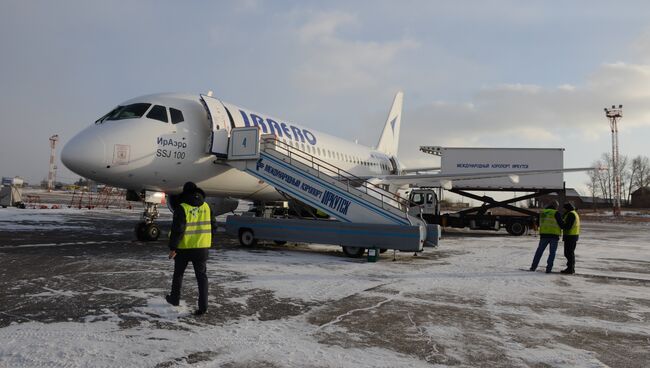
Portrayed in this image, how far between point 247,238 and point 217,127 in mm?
3230

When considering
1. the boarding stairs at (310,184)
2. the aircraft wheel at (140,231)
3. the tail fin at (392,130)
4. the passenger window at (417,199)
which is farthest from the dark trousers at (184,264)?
the tail fin at (392,130)

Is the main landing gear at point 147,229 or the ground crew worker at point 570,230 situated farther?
the main landing gear at point 147,229

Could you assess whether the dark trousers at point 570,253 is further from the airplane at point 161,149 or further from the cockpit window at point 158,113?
the cockpit window at point 158,113

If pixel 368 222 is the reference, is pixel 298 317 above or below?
below

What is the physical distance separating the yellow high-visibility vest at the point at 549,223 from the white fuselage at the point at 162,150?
8.49 meters

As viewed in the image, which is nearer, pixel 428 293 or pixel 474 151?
pixel 428 293

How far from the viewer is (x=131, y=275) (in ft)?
24.2

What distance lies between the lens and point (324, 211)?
11.6 m

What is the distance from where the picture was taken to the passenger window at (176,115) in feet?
38.2

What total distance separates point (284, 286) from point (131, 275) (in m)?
2.64

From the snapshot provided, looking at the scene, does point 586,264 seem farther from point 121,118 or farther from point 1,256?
point 1,256

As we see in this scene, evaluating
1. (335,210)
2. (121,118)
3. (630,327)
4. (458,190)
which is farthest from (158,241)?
(458,190)

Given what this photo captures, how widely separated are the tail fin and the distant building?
88.5m

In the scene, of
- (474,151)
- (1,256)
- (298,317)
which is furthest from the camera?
(474,151)
